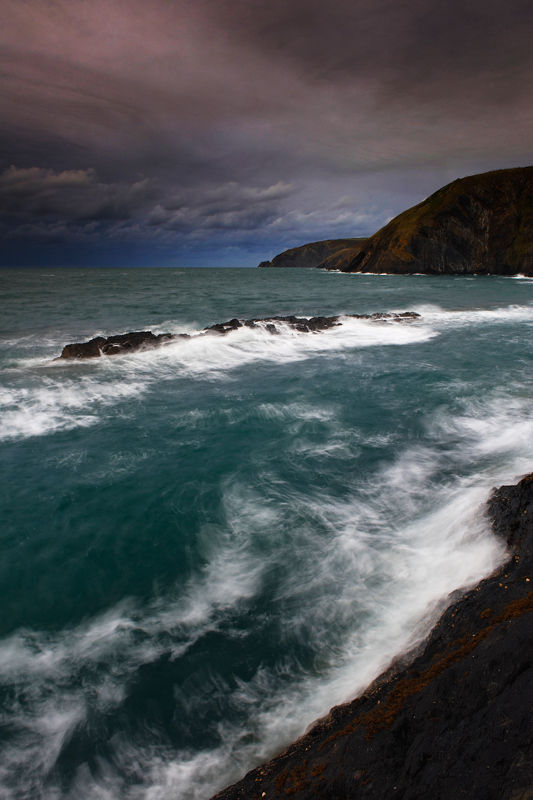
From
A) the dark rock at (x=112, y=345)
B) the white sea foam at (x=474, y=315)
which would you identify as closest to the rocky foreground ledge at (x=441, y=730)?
the dark rock at (x=112, y=345)

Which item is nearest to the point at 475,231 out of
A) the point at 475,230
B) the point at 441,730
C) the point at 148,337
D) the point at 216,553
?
the point at 475,230

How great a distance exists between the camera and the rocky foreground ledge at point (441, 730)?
1972 millimetres

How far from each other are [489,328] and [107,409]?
2231 cm

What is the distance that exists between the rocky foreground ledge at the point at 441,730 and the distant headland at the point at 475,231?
90.7 metres

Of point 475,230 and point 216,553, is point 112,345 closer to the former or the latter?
point 216,553

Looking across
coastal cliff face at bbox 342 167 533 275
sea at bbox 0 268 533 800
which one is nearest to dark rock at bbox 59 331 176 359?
sea at bbox 0 268 533 800

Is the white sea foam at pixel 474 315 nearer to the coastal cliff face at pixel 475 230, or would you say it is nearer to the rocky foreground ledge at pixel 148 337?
the rocky foreground ledge at pixel 148 337

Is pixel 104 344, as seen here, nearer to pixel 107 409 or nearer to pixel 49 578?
pixel 107 409

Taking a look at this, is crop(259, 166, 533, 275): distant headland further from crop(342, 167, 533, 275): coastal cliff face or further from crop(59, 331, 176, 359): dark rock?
crop(59, 331, 176, 359): dark rock

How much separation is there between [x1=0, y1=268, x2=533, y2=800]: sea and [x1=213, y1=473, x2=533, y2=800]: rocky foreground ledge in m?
0.72

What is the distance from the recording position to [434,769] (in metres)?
2.10

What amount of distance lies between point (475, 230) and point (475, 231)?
0.21m

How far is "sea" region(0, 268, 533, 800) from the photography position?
3.87 metres

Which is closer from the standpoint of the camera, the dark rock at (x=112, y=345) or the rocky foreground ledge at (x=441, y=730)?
the rocky foreground ledge at (x=441, y=730)
